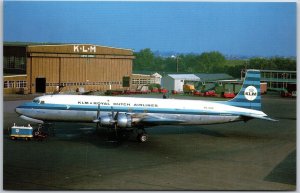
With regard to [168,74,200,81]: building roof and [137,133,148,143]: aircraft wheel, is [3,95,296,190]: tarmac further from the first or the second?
[168,74,200,81]: building roof

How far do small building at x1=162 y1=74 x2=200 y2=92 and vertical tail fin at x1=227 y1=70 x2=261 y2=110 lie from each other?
130 ft

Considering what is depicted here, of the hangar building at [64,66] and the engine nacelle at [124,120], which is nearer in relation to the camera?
the engine nacelle at [124,120]

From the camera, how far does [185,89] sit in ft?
234

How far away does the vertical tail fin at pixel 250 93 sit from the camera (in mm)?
29891

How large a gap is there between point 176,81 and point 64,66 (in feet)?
111

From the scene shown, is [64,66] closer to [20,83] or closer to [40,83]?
[40,83]

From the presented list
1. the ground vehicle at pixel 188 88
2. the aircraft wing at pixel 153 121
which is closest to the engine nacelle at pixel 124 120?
the aircraft wing at pixel 153 121

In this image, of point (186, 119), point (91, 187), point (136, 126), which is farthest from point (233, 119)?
point (91, 187)

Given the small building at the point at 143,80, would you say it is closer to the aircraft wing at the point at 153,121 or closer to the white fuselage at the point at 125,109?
the white fuselage at the point at 125,109

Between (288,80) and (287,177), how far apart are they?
4018 cm

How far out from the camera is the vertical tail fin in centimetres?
2989

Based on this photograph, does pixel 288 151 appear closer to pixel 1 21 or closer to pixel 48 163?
pixel 48 163

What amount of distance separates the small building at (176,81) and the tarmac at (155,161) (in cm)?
3973

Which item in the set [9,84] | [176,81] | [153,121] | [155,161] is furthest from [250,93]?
[176,81]
